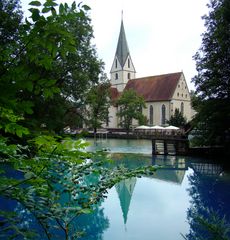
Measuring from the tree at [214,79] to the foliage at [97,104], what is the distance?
7370 millimetres

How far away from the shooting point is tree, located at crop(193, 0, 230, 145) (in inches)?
779

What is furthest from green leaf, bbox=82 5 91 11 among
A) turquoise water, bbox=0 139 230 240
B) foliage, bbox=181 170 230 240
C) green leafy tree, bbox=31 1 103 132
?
green leafy tree, bbox=31 1 103 132

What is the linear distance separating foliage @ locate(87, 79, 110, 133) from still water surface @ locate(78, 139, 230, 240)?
8.68 m

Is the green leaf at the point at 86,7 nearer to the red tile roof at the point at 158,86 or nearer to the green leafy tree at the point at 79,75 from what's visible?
the green leafy tree at the point at 79,75

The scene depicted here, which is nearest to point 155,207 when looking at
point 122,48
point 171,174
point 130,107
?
point 171,174

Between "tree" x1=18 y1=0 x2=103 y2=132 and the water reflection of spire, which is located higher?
"tree" x1=18 y1=0 x2=103 y2=132

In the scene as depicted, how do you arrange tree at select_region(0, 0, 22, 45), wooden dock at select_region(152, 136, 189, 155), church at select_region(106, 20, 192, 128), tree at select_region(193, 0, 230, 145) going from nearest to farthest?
tree at select_region(0, 0, 22, 45), tree at select_region(193, 0, 230, 145), wooden dock at select_region(152, 136, 189, 155), church at select_region(106, 20, 192, 128)

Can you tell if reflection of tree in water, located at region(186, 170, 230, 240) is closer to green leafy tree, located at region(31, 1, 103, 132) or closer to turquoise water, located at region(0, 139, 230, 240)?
turquoise water, located at region(0, 139, 230, 240)

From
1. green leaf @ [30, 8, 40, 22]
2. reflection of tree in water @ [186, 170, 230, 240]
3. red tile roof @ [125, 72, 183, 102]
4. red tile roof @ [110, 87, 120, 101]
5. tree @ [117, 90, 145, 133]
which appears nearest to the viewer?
green leaf @ [30, 8, 40, 22]

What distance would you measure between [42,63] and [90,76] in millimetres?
21168

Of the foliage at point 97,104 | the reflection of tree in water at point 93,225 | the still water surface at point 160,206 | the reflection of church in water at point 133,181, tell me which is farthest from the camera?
the foliage at point 97,104

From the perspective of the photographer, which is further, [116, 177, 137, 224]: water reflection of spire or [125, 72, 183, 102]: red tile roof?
[125, 72, 183, 102]: red tile roof

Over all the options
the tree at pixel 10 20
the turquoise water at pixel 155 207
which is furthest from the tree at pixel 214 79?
the tree at pixel 10 20

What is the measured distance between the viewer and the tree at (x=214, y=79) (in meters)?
19.8
